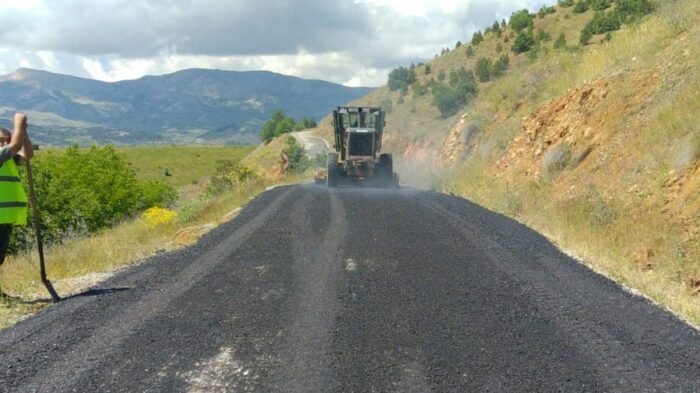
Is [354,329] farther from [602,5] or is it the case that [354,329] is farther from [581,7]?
[581,7]

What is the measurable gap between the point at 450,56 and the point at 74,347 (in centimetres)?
6210

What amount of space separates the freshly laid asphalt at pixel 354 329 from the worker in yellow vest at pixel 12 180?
111cm

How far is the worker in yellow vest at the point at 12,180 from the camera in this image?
21.0 feet

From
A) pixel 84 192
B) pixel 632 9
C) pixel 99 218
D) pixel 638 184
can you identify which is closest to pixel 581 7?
pixel 632 9

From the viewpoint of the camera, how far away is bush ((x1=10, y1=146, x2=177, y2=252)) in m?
27.9

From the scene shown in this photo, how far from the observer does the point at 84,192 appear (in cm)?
3412

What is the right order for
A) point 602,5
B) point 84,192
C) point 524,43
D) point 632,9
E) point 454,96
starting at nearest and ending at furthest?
point 632,9 → point 84,192 → point 454,96 → point 602,5 → point 524,43

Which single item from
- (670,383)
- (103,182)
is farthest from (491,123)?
(103,182)

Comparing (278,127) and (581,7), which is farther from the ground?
(581,7)

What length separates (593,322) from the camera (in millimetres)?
6000

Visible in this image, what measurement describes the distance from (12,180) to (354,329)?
13.9ft

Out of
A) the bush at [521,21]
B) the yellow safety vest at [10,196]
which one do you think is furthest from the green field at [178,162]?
the yellow safety vest at [10,196]

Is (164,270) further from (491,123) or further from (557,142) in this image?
(491,123)

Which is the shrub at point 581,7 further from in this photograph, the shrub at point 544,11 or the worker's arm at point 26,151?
the worker's arm at point 26,151
